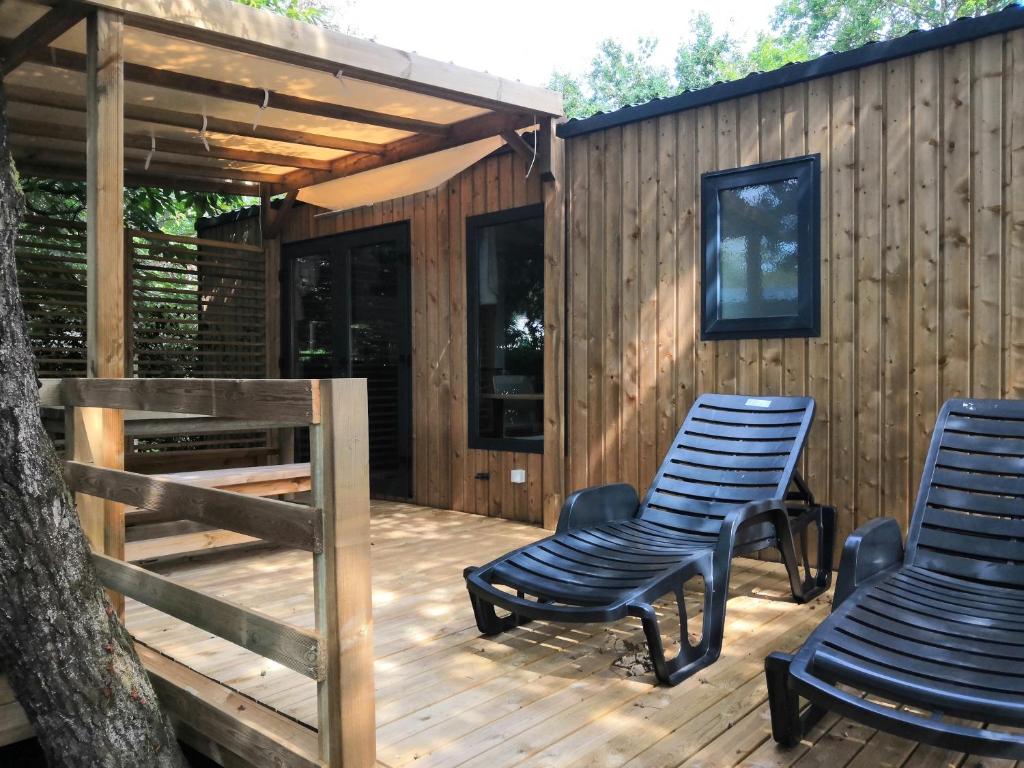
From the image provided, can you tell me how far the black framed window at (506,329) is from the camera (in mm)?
5570

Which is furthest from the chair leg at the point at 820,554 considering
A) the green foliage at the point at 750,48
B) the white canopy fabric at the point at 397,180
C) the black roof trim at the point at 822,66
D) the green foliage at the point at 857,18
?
the green foliage at the point at 857,18

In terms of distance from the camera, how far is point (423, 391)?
6.30m

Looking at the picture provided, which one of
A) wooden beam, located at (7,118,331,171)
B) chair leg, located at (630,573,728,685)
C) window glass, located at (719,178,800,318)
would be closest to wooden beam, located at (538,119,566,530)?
window glass, located at (719,178,800,318)

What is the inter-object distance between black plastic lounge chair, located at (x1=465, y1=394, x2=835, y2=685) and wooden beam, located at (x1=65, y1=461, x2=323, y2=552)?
37.5 inches

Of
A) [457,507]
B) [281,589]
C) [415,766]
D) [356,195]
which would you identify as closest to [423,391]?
[457,507]

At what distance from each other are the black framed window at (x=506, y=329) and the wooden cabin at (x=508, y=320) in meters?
0.02

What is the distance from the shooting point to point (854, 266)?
13.3 feet

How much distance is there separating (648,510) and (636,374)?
4.27ft

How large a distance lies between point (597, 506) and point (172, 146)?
4379 millimetres

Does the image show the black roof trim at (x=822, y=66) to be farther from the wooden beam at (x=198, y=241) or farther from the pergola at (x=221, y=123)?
the wooden beam at (x=198, y=241)

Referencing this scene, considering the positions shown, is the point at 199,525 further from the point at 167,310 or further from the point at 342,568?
the point at 167,310

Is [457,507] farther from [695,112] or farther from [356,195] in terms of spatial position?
[695,112]

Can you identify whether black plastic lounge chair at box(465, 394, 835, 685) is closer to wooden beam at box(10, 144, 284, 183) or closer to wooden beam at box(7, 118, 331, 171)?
wooden beam at box(7, 118, 331, 171)

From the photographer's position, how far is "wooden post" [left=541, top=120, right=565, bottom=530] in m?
5.20
